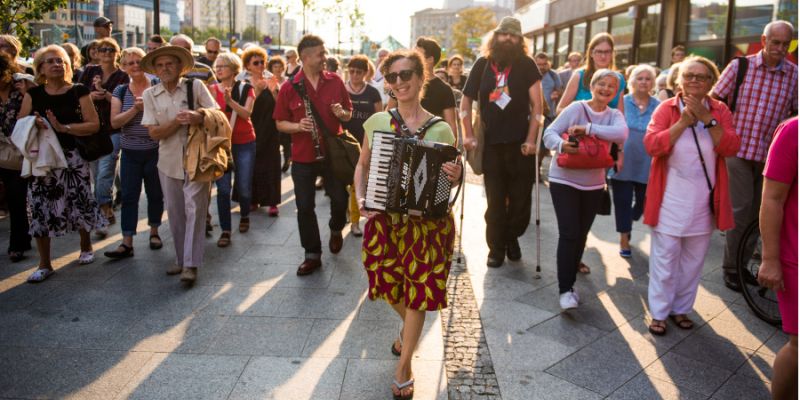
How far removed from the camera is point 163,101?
→ 5.32 meters

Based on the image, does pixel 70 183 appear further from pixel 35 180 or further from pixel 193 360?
pixel 193 360

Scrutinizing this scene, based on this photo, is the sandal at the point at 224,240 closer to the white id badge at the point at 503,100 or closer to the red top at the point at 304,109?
the red top at the point at 304,109

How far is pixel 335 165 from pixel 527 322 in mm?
2135

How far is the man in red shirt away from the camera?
18.6ft

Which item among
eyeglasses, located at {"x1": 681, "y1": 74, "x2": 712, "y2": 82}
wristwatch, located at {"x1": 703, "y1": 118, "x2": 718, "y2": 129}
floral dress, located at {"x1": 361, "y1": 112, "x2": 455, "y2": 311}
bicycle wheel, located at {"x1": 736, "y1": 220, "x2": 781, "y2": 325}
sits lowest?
bicycle wheel, located at {"x1": 736, "y1": 220, "x2": 781, "y2": 325}

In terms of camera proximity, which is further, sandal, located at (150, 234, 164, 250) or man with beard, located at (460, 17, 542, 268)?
sandal, located at (150, 234, 164, 250)

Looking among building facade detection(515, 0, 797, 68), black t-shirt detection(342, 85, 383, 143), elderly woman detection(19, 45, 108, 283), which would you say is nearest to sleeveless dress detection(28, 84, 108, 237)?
elderly woman detection(19, 45, 108, 283)

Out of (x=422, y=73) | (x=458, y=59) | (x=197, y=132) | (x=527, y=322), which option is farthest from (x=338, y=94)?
(x=458, y=59)

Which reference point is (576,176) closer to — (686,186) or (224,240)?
(686,186)

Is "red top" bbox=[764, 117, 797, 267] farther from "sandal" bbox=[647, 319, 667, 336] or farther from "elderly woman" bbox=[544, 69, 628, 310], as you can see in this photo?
"elderly woman" bbox=[544, 69, 628, 310]

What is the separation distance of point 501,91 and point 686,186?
1862 mm

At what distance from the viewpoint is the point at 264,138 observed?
25.9 feet

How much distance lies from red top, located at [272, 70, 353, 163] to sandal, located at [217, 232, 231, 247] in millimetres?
1396

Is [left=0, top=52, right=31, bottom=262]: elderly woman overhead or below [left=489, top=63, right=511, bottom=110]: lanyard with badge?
below
